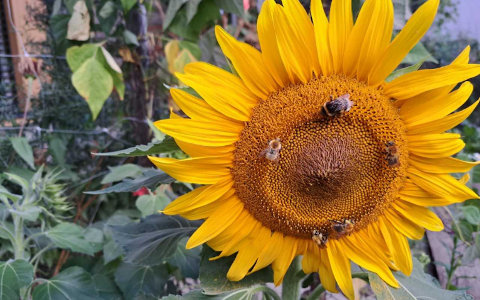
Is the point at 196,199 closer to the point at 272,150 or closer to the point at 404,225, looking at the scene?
the point at 272,150

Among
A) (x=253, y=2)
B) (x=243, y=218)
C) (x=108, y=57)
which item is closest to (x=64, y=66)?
(x=108, y=57)

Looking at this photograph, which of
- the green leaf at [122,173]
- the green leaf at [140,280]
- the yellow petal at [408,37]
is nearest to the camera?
the yellow petal at [408,37]

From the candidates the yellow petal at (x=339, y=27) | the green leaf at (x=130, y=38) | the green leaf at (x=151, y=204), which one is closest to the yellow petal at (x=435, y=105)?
the yellow petal at (x=339, y=27)

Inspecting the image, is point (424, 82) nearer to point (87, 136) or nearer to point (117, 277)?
point (117, 277)

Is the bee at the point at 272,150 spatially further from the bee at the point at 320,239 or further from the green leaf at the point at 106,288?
the green leaf at the point at 106,288

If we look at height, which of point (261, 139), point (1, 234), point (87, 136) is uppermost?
point (261, 139)
